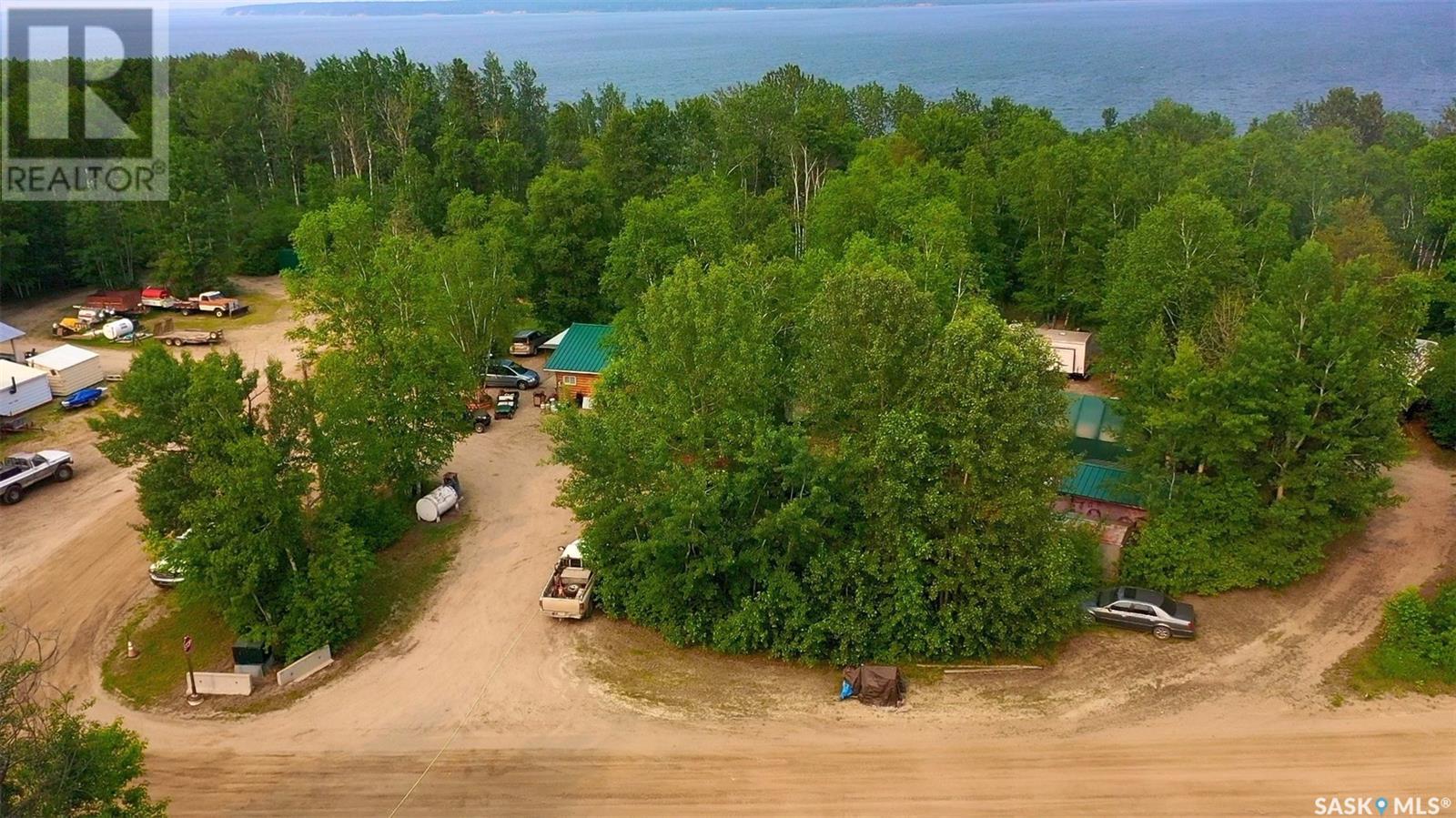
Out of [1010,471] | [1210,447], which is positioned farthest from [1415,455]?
[1010,471]

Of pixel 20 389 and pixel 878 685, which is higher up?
pixel 20 389

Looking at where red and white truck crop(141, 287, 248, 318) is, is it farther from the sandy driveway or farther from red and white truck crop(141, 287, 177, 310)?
the sandy driveway

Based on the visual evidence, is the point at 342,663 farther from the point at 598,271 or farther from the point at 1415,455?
the point at 1415,455

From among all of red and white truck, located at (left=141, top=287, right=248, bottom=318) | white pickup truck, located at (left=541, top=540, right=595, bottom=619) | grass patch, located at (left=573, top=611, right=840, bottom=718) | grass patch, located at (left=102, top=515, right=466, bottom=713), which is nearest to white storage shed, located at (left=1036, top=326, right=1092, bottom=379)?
grass patch, located at (left=573, top=611, right=840, bottom=718)

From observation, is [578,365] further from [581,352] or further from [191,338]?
[191,338]

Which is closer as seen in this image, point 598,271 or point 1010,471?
point 1010,471

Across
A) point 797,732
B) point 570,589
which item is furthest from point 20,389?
point 797,732

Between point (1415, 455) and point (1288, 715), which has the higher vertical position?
point (1415, 455)
